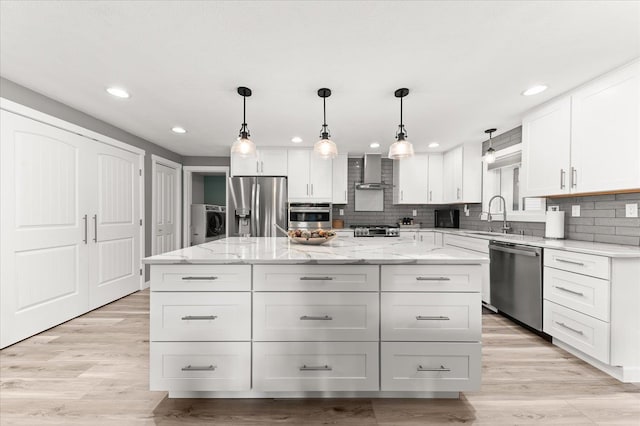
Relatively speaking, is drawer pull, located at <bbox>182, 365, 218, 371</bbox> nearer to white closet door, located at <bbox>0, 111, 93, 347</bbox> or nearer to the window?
white closet door, located at <bbox>0, 111, 93, 347</bbox>

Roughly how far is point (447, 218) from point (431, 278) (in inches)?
162

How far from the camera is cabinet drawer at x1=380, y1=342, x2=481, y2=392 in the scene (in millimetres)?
1678

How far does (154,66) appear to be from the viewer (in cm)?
223

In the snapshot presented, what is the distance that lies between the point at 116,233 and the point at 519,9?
449 cm

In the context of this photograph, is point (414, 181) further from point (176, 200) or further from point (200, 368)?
point (200, 368)

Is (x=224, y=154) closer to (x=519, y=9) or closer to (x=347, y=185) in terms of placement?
(x=347, y=185)

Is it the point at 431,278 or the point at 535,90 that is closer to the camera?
the point at 431,278

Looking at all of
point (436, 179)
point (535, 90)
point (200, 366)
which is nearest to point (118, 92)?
point (200, 366)

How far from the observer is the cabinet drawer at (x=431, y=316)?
1.68 meters

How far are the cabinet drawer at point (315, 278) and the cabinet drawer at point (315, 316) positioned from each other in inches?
1.6

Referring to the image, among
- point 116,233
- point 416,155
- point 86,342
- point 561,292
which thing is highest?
point 416,155

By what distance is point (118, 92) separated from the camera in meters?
2.69

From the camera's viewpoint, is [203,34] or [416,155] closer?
[203,34]

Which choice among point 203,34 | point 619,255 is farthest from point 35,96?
point 619,255
